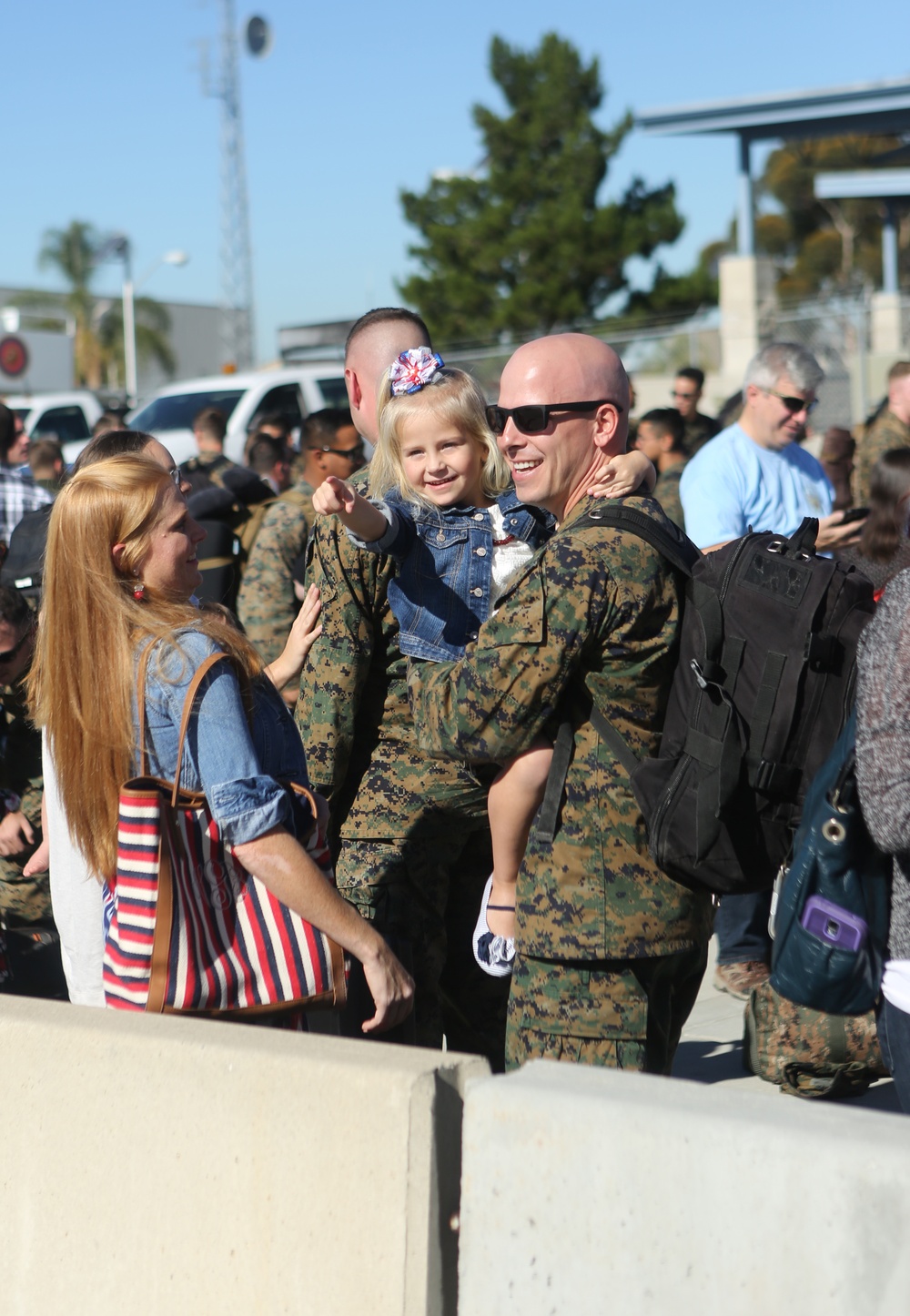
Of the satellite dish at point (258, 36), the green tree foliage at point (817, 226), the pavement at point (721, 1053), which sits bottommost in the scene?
the pavement at point (721, 1053)

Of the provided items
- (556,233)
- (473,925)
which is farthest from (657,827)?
(556,233)

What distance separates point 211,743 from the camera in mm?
2730

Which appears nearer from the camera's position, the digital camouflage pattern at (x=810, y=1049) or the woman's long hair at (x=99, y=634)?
the woman's long hair at (x=99, y=634)

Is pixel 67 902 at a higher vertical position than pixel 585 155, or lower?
lower

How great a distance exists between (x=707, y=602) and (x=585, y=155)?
41964 mm

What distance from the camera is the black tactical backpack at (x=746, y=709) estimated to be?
104 inches

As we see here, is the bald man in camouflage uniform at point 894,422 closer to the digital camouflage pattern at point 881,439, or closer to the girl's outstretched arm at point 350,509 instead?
the digital camouflage pattern at point 881,439

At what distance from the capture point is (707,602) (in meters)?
2.71

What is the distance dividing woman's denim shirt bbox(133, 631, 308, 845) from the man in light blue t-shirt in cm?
325

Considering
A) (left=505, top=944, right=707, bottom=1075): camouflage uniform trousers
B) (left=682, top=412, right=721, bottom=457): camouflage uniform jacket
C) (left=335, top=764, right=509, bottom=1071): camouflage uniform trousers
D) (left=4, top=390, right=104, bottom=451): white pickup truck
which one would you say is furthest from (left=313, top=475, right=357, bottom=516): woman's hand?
(left=4, top=390, right=104, bottom=451): white pickup truck

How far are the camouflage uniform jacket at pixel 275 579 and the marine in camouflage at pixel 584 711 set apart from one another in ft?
11.8

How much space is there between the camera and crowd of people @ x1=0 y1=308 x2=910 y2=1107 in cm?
272

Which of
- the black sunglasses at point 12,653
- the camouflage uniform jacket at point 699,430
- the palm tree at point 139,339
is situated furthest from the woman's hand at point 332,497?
the palm tree at point 139,339

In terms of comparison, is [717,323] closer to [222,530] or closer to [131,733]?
[222,530]
